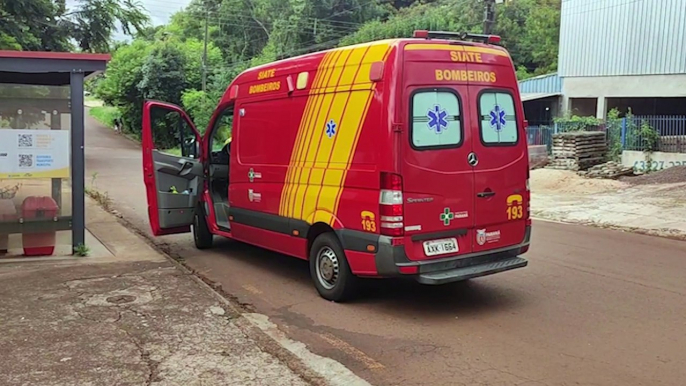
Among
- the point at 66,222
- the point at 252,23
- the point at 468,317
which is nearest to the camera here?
the point at 468,317

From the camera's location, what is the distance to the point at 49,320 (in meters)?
5.50

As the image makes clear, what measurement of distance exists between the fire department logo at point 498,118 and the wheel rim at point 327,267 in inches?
80.4

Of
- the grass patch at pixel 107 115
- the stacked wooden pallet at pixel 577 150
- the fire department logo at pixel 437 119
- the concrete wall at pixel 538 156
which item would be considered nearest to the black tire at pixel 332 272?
the fire department logo at pixel 437 119

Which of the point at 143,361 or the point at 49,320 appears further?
the point at 49,320

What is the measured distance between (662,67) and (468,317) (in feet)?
75.7

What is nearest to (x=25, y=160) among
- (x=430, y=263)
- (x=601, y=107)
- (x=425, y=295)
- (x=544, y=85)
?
(x=425, y=295)

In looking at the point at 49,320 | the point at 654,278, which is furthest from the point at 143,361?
the point at 654,278

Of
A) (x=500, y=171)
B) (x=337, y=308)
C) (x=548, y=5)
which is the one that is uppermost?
(x=548, y=5)

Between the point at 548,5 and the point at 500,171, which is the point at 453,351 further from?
the point at 548,5

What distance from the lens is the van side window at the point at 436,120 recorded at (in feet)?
18.9

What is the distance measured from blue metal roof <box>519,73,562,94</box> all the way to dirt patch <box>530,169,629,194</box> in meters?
10.9

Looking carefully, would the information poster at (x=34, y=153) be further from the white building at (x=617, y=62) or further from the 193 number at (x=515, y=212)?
the white building at (x=617, y=62)

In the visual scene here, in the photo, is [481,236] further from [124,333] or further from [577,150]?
[577,150]

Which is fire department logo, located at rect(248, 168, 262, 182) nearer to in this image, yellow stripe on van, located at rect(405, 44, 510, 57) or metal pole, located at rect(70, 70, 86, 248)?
metal pole, located at rect(70, 70, 86, 248)
